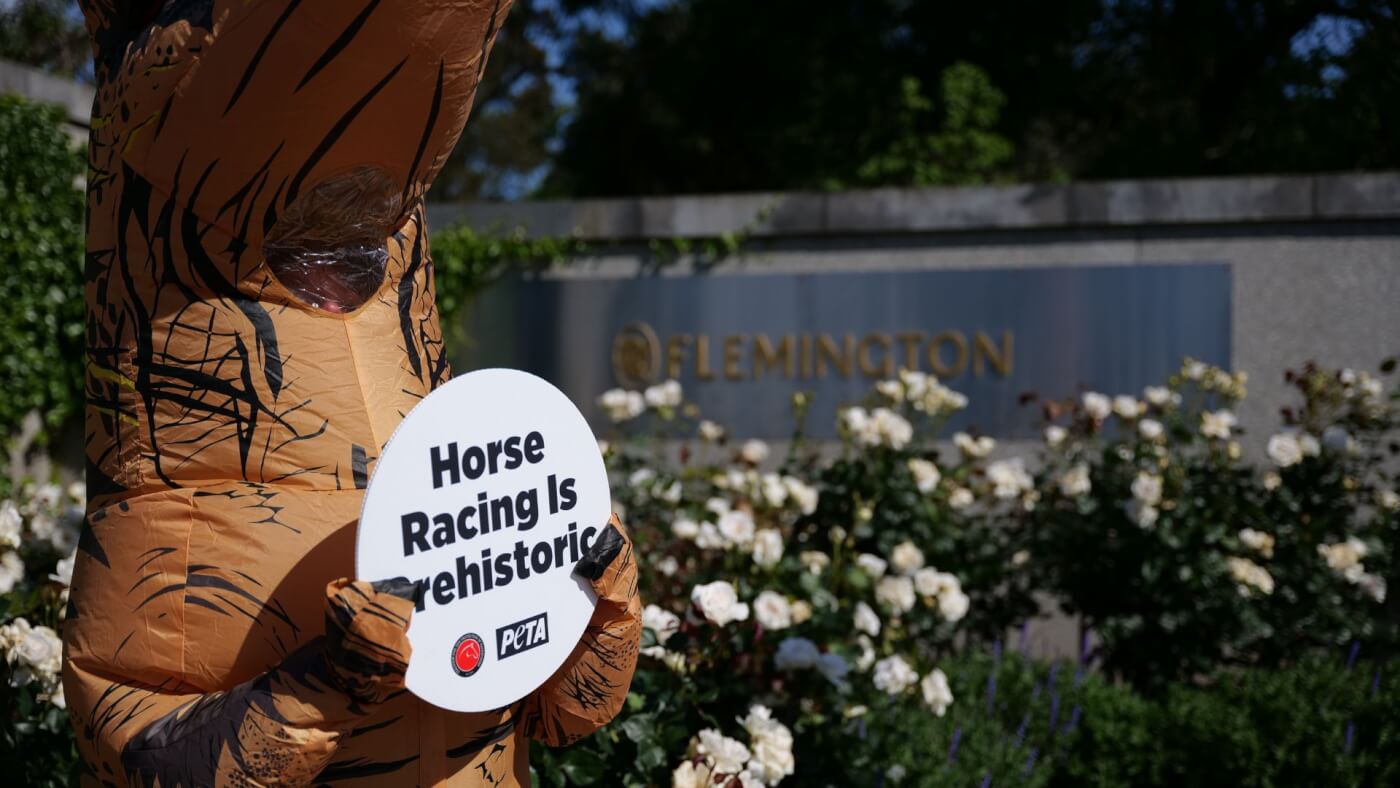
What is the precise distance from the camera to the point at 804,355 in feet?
18.4

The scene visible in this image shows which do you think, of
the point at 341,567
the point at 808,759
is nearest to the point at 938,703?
the point at 808,759

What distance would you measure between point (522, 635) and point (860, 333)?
169 inches

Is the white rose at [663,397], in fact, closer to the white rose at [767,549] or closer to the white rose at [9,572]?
the white rose at [767,549]

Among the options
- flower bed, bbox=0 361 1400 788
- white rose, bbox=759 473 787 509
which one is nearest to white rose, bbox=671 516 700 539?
flower bed, bbox=0 361 1400 788

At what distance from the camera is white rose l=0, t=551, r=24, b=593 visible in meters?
2.67

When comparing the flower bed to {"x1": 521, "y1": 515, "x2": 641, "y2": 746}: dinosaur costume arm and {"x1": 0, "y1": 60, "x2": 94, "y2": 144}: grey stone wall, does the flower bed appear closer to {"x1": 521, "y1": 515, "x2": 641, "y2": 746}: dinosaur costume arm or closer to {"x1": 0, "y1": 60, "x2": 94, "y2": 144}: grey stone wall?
{"x1": 521, "y1": 515, "x2": 641, "y2": 746}: dinosaur costume arm

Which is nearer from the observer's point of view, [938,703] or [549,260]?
[938,703]

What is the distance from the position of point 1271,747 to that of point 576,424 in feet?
8.44

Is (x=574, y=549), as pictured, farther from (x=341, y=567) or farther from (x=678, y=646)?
(x=678, y=646)

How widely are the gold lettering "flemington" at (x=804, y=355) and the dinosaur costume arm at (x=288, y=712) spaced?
4.37 m

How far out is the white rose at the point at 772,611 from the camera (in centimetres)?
A: 261

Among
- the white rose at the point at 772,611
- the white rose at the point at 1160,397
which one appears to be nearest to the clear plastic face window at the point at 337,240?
the white rose at the point at 772,611

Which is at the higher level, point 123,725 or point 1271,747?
point 123,725

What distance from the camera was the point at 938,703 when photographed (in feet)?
9.25
